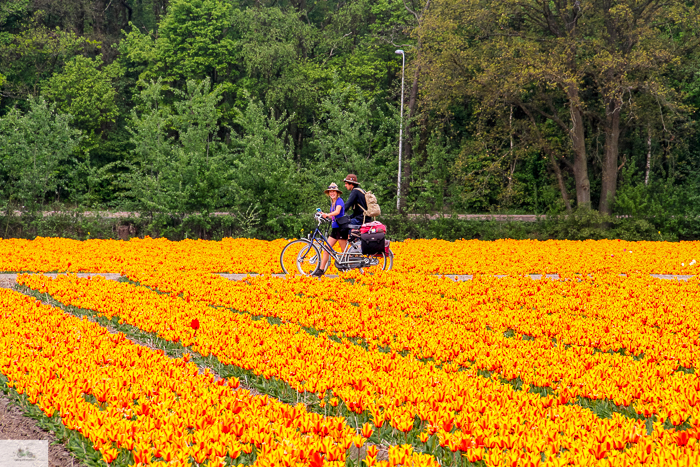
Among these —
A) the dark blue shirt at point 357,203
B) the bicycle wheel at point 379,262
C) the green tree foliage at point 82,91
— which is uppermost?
the green tree foliage at point 82,91

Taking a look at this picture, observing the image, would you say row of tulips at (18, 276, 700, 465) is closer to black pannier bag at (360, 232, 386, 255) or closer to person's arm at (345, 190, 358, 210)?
black pannier bag at (360, 232, 386, 255)

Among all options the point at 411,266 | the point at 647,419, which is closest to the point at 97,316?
the point at 647,419

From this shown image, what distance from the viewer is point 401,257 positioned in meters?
14.7

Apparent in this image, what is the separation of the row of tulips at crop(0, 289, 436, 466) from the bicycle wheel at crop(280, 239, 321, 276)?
19.1 feet

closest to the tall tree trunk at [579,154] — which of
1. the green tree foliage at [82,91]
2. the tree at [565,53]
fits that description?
the tree at [565,53]

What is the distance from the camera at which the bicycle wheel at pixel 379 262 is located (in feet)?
39.5

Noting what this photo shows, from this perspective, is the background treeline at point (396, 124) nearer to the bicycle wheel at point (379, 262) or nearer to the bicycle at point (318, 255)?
the bicycle wheel at point (379, 262)

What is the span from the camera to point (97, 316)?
780 centimetres

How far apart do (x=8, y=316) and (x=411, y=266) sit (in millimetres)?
7844

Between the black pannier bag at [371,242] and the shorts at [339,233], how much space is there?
1.29 feet

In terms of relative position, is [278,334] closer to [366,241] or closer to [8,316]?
[8,316]

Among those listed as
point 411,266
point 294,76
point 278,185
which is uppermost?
point 294,76

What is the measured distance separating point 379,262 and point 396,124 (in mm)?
15321

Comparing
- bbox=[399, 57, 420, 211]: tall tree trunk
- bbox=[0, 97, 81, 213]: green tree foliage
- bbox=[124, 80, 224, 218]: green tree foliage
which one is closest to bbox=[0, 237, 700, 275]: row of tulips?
bbox=[124, 80, 224, 218]: green tree foliage
